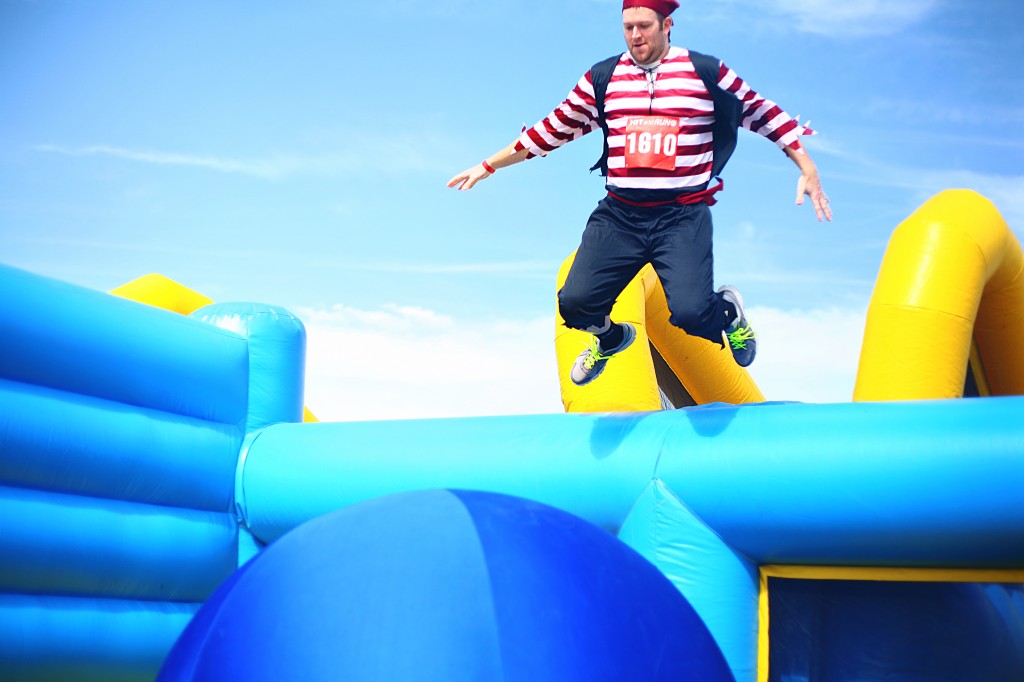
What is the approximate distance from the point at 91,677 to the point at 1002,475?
2657 millimetres

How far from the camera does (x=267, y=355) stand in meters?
3.99

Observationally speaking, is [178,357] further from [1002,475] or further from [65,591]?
[1002,475]

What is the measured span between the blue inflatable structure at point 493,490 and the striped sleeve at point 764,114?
77 centimetres

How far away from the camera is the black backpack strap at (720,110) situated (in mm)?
2969

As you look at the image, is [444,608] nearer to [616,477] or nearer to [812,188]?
[616,477]

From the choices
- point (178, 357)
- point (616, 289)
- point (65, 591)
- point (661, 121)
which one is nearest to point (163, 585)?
point (65, 591)

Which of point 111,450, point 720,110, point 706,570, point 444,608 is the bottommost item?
point 444,608

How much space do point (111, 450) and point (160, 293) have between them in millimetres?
2421

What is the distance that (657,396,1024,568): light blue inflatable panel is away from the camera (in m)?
2.57

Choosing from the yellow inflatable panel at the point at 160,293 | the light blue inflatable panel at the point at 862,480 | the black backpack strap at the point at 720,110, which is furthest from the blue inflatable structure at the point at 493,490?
the yellow inflatable panel at the point at 160,293

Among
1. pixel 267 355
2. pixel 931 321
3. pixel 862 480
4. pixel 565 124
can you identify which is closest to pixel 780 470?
pixel 862 480

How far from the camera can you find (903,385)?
10.8 ft

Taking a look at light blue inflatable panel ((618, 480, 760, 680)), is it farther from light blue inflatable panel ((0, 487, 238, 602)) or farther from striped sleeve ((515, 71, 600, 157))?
light blue inflatable panel ((0, 487, 238, 602))

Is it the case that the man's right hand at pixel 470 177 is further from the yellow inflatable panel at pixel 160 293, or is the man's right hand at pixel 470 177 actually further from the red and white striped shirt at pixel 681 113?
the yellow inflatable panel at pixel 160 293
